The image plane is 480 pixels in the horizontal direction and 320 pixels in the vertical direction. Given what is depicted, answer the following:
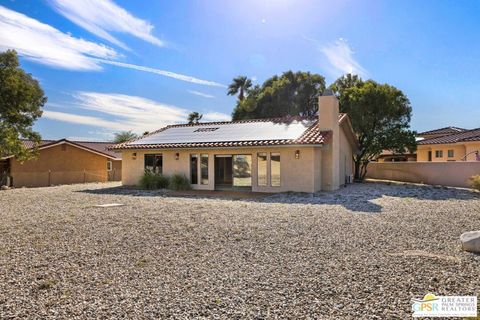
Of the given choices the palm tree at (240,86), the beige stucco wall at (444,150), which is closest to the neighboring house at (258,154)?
the beige stucco wall at (444,150)

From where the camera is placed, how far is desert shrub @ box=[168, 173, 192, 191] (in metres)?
20.8

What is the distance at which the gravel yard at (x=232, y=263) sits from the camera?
4.45 m

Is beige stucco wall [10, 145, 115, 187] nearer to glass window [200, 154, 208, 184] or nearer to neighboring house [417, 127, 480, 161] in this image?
glass window [200, 154, 208, 184]

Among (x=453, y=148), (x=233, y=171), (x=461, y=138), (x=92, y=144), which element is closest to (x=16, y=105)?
(x=92, y=144)

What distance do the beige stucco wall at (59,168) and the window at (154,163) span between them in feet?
35.6

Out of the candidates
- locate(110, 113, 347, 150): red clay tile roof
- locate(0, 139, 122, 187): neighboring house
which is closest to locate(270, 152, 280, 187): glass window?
locate(110, 113, 347, 150): red clay tile roof

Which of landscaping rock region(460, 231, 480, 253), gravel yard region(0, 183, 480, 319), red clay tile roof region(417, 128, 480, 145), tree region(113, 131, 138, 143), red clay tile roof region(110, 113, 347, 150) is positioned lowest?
gravel yard region(0, 183, 480, 319)

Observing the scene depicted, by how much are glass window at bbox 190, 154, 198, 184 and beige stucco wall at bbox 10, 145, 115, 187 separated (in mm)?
14239

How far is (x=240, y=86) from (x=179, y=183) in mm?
26709

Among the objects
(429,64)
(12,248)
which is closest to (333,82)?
(429,64)

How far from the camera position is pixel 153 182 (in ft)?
70.2

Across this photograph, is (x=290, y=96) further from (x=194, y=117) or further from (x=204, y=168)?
(x=204, y=168)

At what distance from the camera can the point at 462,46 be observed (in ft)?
56.8

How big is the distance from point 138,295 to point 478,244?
6144 millimetres
